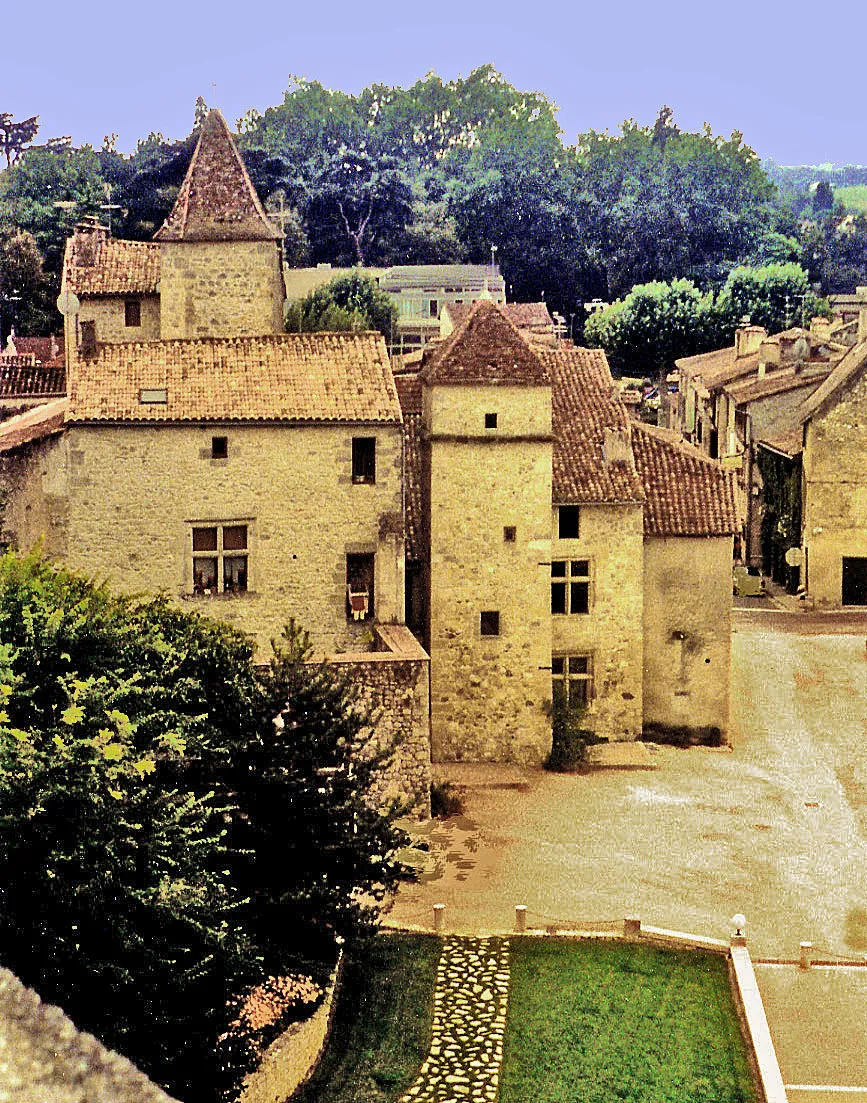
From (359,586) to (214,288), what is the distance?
10.0 meters

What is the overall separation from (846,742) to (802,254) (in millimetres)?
111929

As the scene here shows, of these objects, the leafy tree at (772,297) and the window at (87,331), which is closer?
the window at (87,331)

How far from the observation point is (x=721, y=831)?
34281 millimetres

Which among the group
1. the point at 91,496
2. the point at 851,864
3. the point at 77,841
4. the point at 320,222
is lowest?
the point at 851,864

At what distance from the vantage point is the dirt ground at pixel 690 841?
2898 centimetres

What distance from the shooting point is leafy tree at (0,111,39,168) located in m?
139

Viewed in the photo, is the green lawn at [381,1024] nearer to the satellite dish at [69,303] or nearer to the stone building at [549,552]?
the stone building at [549,552]

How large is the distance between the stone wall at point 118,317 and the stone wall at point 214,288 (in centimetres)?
239

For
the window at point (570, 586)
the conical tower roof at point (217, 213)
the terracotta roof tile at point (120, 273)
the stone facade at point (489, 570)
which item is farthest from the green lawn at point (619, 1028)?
the terracotta roof tile at point (120, 273)

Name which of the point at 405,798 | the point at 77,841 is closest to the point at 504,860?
the point at 405,798

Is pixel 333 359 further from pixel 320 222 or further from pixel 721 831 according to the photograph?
pixel 320 222

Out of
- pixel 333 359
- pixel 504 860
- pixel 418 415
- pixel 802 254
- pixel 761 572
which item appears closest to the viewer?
pixel 504 860

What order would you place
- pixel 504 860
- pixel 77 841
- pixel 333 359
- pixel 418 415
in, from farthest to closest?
pixel 418 415 < pixel 333 359 < pixel 504 860 < pixel 77 841

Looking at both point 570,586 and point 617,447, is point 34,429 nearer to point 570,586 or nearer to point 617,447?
point 570,586
